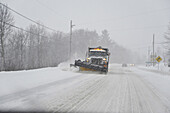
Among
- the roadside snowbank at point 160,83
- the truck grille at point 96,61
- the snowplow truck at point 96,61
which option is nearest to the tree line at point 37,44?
the snowplow truck at point 96,61

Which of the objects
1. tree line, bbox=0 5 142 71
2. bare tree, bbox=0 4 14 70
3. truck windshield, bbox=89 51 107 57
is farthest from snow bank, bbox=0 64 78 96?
bare tree, bbox=0 4 14 70

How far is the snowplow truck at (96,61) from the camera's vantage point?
617 inches

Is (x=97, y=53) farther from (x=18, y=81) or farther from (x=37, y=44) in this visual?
(x=37, y=44)

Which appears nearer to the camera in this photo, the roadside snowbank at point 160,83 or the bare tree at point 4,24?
the roadside snowbank at point 160,83

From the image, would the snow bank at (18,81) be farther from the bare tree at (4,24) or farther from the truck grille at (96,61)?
the bare tree at (4,24)

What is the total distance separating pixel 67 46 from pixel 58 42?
4.48 metres

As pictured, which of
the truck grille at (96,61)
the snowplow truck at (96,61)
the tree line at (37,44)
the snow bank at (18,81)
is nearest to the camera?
the snow bank at (18,81)

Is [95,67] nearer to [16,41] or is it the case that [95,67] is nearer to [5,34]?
[5,34]

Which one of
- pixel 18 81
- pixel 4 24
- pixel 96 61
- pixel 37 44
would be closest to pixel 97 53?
pixel 96 61

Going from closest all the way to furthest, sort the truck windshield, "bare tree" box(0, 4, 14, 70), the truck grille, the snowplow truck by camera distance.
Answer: the snowplow truck < the truck grille < the truck windshield < "bare tree" box(0, 4, 14, 70)

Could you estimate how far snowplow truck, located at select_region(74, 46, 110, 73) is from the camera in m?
15.7

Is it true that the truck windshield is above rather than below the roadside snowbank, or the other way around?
above

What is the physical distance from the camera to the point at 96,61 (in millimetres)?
16938

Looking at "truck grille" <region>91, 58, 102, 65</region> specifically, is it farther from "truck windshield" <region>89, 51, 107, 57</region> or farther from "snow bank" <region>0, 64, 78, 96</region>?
"snow bank" <region>0, 64, 78, 96</region>
